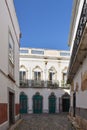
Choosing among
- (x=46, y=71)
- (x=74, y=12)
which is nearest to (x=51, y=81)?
(x=46, y=71)

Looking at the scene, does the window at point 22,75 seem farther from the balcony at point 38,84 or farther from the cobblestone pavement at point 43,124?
the cobblestone pavement at point 43,124

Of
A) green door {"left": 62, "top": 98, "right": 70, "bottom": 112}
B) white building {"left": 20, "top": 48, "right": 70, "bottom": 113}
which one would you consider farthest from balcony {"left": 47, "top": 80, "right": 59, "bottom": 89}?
green door {"left": 62, "top": 98, "right": 70, "bottom": 112}

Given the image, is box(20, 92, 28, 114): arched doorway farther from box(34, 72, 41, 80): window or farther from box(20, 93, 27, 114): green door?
box(34, 72, 41, 80): window

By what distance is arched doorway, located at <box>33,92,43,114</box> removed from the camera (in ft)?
121

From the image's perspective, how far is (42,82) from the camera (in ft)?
123

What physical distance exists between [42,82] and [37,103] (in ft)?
8.54

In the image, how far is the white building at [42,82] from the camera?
36.8m

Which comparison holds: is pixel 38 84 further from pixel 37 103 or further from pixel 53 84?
pixel 37 103

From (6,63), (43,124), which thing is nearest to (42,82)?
(43,124)

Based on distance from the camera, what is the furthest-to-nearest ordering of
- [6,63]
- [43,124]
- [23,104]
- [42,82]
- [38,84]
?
[42,82], [38,84], [23,104], [43,124], [6,63]

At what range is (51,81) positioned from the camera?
37.8 m

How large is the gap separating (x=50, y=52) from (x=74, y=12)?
21252 millimetres

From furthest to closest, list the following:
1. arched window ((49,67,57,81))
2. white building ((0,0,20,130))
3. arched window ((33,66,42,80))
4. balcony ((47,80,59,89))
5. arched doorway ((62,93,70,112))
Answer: arched window ((49,67,57,81)) < arched doorway ((62,93,70,112)) < balcony ((47,80,59,89)) < arched window ((33,66,42,80)) < white building ((0,0,20,130))

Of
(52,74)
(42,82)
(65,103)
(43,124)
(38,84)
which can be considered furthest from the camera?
(52,74)
